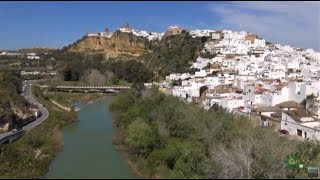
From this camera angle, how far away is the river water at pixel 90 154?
665 cm

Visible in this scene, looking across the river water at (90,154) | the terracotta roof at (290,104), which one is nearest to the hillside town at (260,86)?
the terracotta roof at (290,104)

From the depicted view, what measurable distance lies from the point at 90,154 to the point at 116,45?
38.4 metres

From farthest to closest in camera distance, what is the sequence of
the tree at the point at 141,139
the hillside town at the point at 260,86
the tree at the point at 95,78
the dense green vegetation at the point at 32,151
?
the tree at the point at 95,78 < the hillside town at the point at 260,86 < the tree at the point at 141,139 < the dense green vegetation at the point at 32,151

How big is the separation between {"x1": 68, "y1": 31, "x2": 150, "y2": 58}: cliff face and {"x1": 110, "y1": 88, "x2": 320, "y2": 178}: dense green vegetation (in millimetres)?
30603

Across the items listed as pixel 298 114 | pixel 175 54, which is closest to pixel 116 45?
pixel 175 54

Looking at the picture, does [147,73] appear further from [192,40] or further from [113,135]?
[113,135]

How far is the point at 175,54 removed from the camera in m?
35.6

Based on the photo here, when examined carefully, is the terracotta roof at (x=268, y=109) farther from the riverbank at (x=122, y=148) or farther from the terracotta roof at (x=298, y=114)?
the riverbank at (x=122, y=148)

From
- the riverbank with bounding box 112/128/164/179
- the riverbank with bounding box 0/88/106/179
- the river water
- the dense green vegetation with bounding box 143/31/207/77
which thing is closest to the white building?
the riverbank with bounding box 112/128/164/179

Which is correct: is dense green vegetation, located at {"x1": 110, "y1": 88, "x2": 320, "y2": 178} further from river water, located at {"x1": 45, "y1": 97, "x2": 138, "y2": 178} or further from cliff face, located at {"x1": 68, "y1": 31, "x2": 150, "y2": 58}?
cliff face, located at {"x1": 68, "y1": 31, "x2": 150, "y2": 58}

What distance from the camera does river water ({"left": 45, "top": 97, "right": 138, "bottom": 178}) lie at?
262 inches

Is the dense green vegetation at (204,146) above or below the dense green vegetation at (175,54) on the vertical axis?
below

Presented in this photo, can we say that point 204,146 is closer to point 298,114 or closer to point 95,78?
point 298,114

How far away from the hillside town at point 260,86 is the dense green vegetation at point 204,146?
1.67 metres
